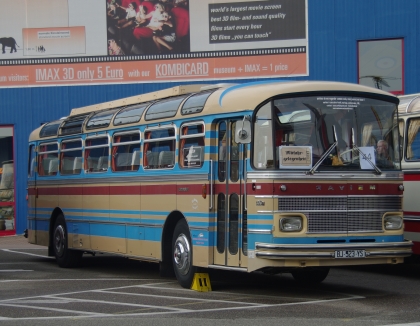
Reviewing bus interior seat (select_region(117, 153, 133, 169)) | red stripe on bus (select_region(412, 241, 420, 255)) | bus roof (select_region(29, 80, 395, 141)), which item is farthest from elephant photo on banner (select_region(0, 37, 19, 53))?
red stripe on bus (select_region(412, 241, 420, 255))

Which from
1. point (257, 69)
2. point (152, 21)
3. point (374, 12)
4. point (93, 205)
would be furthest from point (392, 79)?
point (93, 205)

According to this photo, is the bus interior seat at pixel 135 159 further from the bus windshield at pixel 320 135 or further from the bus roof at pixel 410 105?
the bus roof at pixel 410 105

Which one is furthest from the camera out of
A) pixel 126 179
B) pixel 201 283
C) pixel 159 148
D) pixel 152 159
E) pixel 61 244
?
pixel 61 244

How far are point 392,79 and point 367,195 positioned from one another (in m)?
15.4

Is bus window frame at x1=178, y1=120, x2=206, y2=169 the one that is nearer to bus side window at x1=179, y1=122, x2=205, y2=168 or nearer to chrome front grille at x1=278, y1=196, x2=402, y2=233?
bus side window at x1=179, y1=122, x2=205, y2=168

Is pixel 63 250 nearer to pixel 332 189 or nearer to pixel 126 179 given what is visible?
pixel 126 179

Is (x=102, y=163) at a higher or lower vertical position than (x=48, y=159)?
lower

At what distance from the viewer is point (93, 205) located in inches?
673

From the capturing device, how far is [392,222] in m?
12.2

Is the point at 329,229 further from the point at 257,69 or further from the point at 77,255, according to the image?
the point at 257,69

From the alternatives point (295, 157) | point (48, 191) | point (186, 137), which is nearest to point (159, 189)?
point (186, 137)

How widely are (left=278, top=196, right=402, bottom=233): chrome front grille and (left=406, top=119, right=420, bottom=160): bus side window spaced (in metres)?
2.16

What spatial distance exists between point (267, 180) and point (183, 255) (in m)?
2.52

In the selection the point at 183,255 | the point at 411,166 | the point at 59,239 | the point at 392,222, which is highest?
the point at 411,166
